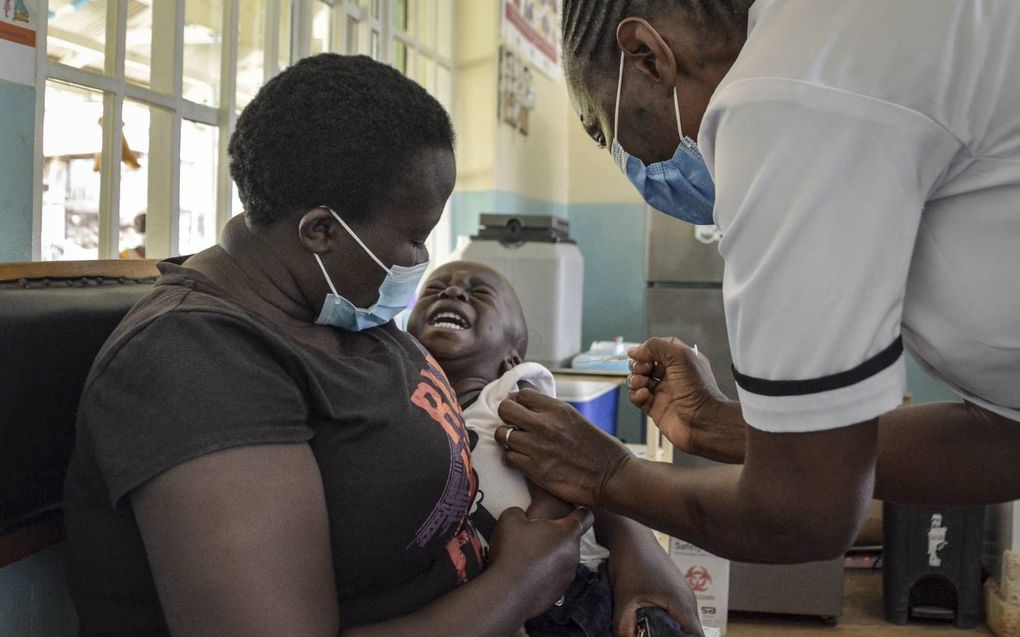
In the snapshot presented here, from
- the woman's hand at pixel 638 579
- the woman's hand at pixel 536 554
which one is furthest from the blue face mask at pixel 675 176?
the woman's hand at pixel 638 579

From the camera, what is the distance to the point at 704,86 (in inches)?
43.8

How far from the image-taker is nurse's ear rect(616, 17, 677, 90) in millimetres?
1095

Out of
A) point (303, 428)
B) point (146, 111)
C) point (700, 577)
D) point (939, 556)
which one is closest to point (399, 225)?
point (303, 428)

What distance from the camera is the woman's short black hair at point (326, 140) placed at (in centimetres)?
128

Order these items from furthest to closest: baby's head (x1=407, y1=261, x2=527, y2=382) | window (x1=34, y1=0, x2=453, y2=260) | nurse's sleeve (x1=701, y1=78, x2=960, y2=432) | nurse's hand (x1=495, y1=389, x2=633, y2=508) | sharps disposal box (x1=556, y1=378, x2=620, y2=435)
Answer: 1. sharps disposal box (x1=556, y1=378, x2=620, y2=435)
2. baby's head (x1=407, y1=261, x2=527, y2=382)
3. window (x1=34, y1=0, x2=453, y2=260)
4. nurse's hand (x1=495, y1=389, x2=633, y2=508)
5. nurse's sleeve (x1=701, y1=78, x2=960, y2=432)

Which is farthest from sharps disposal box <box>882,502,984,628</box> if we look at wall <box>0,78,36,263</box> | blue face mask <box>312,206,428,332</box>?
wall <box>0,78,36,263</box>

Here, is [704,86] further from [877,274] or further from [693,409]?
[693,409]

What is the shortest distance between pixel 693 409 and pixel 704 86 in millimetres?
735

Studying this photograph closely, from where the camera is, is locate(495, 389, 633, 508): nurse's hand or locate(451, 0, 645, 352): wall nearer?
locate(495, 389, 633, 508): nurse's hand

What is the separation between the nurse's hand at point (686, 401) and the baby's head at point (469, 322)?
589 mm

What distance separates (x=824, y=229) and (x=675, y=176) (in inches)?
16.7

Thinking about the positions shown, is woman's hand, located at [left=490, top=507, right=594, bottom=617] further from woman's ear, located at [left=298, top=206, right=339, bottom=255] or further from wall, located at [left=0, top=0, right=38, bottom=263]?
wall, located at [left=0, top=0, right=38, bottom=263]

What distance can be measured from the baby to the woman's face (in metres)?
0.51

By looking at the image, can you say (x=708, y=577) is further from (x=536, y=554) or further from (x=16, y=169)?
(x=16, y=169)
